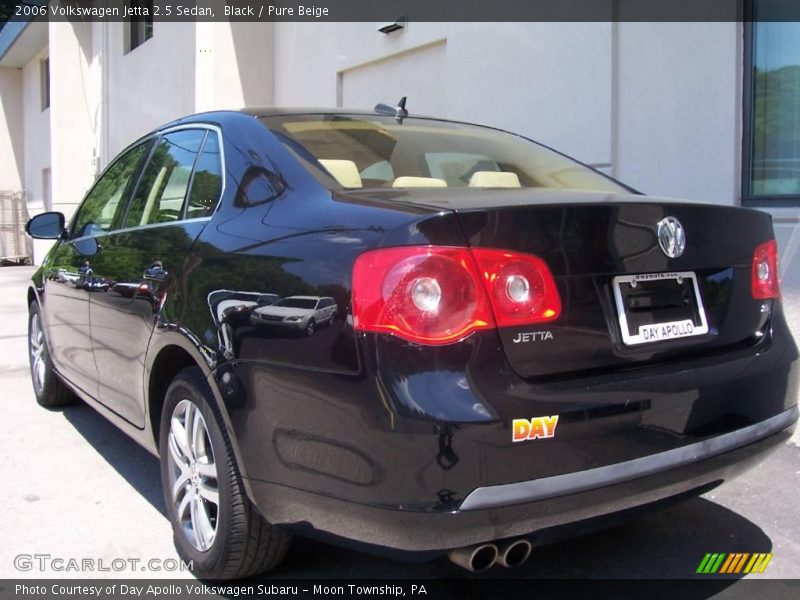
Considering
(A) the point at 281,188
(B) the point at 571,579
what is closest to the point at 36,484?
(A) the point at 281,188

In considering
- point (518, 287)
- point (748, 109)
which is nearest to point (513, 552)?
point (518, 287)

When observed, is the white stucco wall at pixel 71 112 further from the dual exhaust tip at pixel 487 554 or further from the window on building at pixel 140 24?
the dual exhaust tip at pixel 487 554

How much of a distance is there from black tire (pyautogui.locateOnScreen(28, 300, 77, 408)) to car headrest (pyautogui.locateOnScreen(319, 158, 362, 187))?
9.57 ft

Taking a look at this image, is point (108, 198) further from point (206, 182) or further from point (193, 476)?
point (193, 476)

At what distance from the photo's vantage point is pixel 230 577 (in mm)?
2607

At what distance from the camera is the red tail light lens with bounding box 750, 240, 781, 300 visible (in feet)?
8.57

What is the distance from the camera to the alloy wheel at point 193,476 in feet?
8.75

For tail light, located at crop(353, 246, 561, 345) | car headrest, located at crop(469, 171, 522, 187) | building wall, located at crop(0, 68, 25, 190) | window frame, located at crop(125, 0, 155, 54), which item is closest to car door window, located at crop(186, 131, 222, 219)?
car headrest, located at crop(469, 171, 522, 187)

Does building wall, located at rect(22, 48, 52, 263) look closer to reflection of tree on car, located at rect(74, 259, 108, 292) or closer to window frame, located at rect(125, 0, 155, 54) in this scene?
window frame, located at rect(125, 0, 155, 54)

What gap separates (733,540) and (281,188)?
88.6 inches

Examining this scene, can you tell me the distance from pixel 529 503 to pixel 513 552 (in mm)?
243

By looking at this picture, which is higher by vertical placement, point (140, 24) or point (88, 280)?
point (140, 24)

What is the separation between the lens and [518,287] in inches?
81.0

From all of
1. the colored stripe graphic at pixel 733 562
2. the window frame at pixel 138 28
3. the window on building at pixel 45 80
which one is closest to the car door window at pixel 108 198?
the colored stripe graphic at pixel 733 562
